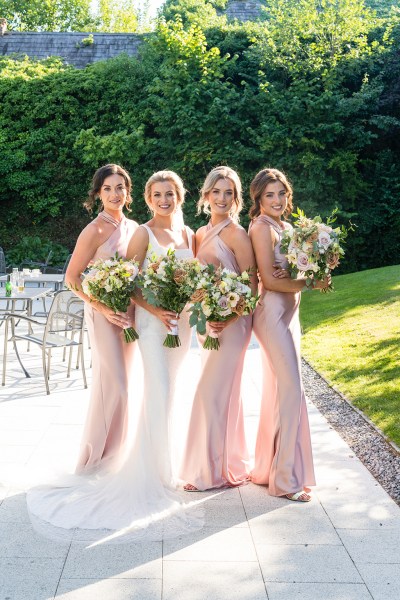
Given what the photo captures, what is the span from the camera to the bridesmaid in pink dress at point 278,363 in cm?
489

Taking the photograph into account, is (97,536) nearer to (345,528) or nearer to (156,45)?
(345,528)

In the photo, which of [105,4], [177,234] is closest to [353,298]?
[177,234]

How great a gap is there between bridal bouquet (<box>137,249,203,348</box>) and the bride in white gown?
0.44 feet

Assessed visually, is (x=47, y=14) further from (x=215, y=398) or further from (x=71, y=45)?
(x=215, y=398)

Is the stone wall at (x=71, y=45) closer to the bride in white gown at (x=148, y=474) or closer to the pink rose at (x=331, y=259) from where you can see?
the bride in white gown at (x=148, y=474)

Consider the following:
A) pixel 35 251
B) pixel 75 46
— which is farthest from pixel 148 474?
pixel 75 46

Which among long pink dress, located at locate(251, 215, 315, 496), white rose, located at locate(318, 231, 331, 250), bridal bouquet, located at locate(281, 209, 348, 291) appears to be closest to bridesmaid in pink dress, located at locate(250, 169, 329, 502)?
long pink dress, located at locate(251, 215, 315, 496)

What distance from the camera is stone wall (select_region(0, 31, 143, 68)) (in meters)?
22.7

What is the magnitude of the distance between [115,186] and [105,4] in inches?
1529

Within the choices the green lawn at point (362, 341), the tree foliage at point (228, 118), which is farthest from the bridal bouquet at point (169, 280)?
the tree foliage at point (228, 118)

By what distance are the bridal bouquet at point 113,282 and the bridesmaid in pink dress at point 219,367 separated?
544 millimetres

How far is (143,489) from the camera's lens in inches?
184

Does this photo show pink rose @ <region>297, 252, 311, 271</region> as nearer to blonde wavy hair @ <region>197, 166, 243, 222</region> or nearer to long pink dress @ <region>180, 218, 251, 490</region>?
long pink dress @ <region>180, 218, 251, 490</region>

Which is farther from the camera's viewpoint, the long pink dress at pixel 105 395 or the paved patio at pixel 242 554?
the long pink dress at pixel 105 395
